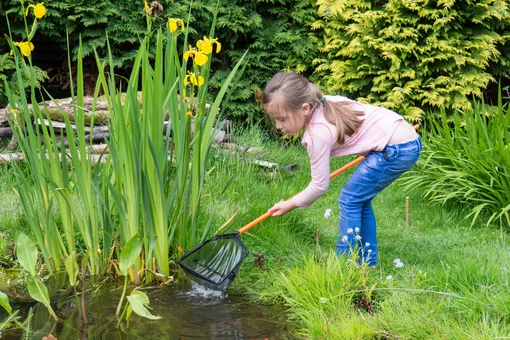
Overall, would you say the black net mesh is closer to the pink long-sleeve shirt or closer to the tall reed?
the tall reed

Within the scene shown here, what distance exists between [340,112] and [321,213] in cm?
161

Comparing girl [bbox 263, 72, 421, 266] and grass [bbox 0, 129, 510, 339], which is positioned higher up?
girl [bbox 263, 72, 421, 266]

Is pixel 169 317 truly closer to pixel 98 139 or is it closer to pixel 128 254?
pixel 128 254

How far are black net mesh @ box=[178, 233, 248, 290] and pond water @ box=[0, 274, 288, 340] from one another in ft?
0.31

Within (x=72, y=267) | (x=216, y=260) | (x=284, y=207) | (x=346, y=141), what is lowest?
(x=216, y=260)

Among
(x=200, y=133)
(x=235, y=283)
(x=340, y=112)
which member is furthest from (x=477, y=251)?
(x=200, y=133)

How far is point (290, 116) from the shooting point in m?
2.82

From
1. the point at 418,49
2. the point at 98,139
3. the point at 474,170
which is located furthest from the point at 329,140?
the point at 418,49

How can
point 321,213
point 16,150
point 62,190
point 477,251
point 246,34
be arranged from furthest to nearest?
point 246,34 < point 16,150 < point 321,213 < point 477,251 < point 62,190

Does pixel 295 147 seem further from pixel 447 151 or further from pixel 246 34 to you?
pixel 447 151

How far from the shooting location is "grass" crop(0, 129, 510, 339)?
2240 mm

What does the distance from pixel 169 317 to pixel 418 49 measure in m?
4.57

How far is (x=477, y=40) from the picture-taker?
625 centimetres

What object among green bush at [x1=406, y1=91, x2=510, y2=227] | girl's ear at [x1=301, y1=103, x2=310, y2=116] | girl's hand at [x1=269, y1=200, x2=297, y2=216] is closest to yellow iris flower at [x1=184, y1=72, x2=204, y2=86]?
girl's ear at [x1=301, y1=103, x2=310, y2=116]
